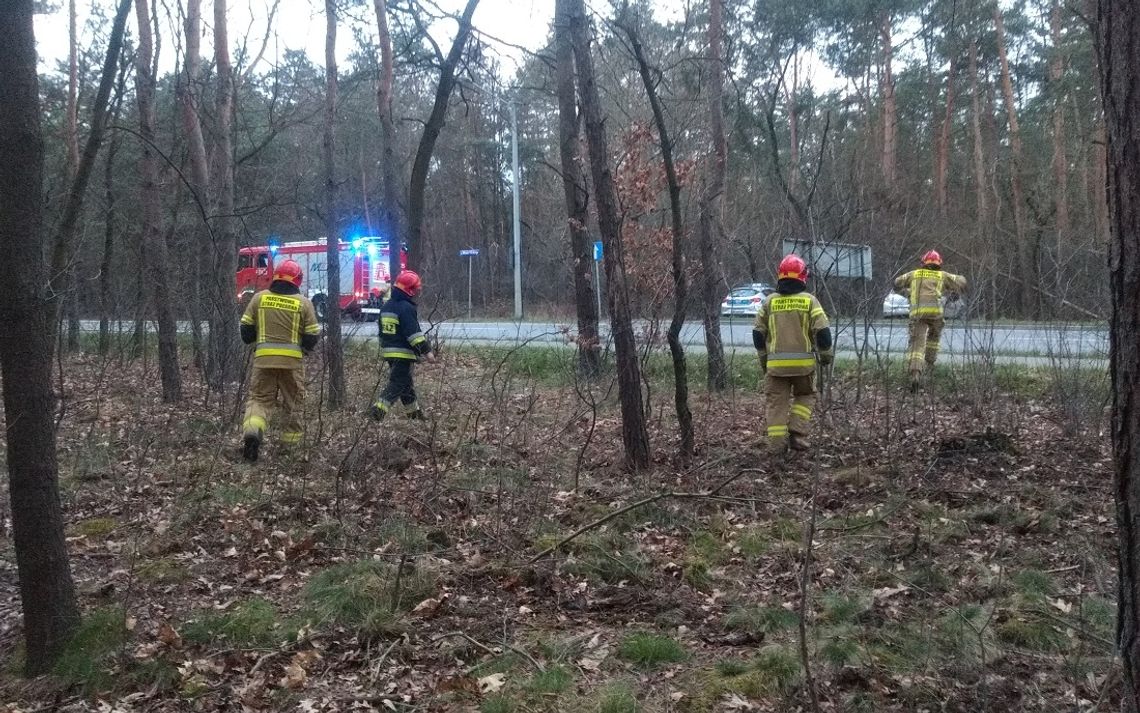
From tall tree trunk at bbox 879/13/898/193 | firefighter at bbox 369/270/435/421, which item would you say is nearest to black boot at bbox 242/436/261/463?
firefighter at bbox 369/270/435/421

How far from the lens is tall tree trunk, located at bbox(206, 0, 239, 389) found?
11.4m

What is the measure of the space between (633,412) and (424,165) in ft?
20.0

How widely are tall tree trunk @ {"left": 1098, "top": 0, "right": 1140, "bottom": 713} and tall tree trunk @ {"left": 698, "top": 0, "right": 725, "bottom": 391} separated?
8528mm

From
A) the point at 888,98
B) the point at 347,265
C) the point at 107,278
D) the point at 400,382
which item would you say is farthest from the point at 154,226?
the point at 888,98

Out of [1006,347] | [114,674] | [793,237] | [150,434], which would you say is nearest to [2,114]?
[114,674]

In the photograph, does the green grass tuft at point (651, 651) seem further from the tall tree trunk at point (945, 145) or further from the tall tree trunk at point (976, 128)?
the tall tree trunk at point (945, 145)

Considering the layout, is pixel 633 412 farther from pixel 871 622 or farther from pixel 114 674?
pixel 114 674

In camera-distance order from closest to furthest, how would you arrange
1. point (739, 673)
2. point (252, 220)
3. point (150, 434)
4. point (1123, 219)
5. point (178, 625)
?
point (1123, 219) < point (739, 673) < point (178, 625) < point (150, 434) < point (252, 220)

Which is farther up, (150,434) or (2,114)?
(2,114)

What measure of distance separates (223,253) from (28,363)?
27.5 ft

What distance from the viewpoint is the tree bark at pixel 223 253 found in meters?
11.4

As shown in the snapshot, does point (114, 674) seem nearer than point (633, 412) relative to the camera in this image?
Yes

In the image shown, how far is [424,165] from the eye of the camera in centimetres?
1218

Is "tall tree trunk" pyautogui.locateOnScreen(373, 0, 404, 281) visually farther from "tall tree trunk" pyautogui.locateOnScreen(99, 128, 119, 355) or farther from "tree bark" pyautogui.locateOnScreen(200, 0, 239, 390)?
"tall tree trunk" pyautogui.locateOnScreen(99, 128, 119, 355)
